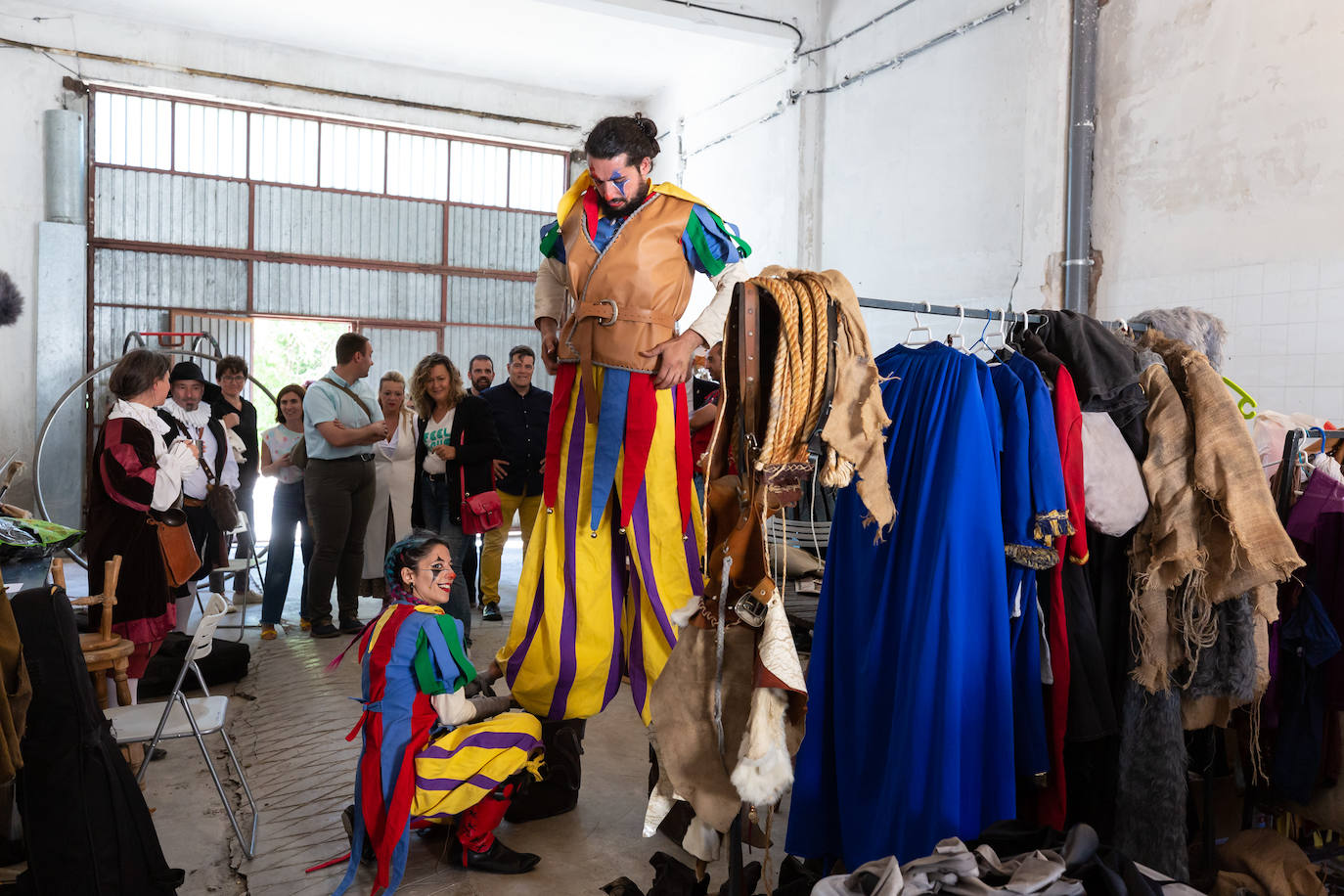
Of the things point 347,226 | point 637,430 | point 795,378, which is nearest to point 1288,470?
point 795,378

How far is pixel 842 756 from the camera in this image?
2.11m

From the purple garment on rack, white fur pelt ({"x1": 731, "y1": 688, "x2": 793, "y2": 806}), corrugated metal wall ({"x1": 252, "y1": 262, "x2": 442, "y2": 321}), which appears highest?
corrugated metal wall ({"x1": 252, "y1": 262, "x2": 442, "y2": 321})

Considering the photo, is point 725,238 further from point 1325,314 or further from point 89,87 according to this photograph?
point 89,87

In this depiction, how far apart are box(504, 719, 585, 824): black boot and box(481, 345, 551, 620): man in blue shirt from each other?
6.98 feet

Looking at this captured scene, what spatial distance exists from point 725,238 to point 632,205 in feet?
0.88

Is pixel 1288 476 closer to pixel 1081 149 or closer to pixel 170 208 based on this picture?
pixel 1081 149

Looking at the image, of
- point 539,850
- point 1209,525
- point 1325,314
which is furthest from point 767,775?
point 1325,314

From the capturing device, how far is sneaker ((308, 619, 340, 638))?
17.8 feet

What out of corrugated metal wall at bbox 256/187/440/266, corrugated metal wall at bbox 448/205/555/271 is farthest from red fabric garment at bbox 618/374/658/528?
corrugated metal wall at bbox 448/205/555/271

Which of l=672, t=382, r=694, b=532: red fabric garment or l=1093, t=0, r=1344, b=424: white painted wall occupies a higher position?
l=1093, t=0, r=1344, b=424: white painted wall

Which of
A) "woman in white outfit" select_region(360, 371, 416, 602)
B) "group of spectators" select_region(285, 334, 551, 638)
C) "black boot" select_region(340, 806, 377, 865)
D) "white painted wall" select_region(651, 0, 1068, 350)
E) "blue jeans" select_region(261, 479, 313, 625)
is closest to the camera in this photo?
"black boot" select_region(340, 806, 377, 865)

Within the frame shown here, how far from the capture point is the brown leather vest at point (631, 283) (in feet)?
8.78

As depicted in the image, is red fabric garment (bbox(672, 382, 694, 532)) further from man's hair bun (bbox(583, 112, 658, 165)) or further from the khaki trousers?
the khaki trousers

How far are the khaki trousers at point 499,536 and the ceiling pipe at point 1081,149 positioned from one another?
10.2 ft
